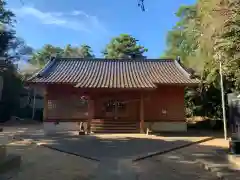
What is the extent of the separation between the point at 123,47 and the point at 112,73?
2494cm

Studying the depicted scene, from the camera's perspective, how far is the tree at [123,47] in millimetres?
45812

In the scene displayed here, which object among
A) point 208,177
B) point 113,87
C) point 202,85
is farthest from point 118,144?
point 202,85

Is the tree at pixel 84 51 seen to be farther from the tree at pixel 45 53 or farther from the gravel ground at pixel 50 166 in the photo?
the gravel ground at pixel 50 166

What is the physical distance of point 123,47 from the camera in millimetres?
46281

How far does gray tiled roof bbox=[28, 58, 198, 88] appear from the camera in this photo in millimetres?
19266

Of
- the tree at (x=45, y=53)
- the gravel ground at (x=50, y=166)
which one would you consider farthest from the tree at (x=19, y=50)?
the gravel ground at (x=50, y=166)

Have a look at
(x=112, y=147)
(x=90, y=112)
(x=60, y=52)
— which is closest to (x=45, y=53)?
(x=60, y=52)

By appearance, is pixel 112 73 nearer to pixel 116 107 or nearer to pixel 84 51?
pixel 116 107

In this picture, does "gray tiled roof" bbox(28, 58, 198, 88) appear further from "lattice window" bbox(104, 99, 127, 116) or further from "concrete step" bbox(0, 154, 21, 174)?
"concrete step" bbox(0, 154, 21, 174)

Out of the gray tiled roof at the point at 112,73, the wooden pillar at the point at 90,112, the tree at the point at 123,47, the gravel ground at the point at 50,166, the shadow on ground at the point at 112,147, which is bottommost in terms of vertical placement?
the gravel ground at the point at 50,166

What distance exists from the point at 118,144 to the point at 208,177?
6.58 m

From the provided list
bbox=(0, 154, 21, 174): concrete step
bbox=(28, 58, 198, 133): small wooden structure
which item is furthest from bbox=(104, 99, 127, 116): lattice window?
bbox=(0, 154, 21, 174): concrete step

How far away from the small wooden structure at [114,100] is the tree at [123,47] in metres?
24.9

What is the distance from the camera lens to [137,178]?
773 centimetres
